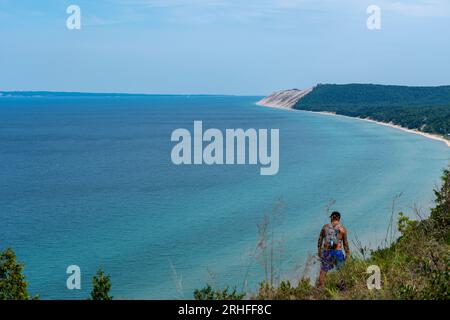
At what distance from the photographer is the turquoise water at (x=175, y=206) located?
22.2 metres

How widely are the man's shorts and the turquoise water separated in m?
0.93

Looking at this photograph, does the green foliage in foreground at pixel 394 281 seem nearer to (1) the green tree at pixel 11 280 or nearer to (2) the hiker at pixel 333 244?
(2) the hiker at pixel 333 244

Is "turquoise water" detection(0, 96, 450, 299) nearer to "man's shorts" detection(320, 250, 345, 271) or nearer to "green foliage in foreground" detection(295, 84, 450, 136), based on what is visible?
"man's shorts" detection(320, 250, 345, 271)

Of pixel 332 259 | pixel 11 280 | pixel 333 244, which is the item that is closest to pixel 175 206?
pixel 11 280

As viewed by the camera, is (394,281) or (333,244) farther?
(333,244)

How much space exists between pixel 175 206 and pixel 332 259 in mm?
26960

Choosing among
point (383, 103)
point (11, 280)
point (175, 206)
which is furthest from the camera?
point (383, 103)

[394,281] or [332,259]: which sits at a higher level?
[332,259]

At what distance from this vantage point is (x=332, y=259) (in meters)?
6.48

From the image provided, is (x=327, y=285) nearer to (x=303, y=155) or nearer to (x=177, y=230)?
(x=177, y=230)

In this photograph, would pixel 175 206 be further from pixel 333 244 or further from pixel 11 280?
pixel 333 244

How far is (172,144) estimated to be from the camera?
6588 cm

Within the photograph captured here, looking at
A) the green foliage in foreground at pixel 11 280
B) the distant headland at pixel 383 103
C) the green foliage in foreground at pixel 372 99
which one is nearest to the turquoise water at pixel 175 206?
the green foliage in foreground at pixel 11 280

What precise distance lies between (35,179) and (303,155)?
25.1 metres
